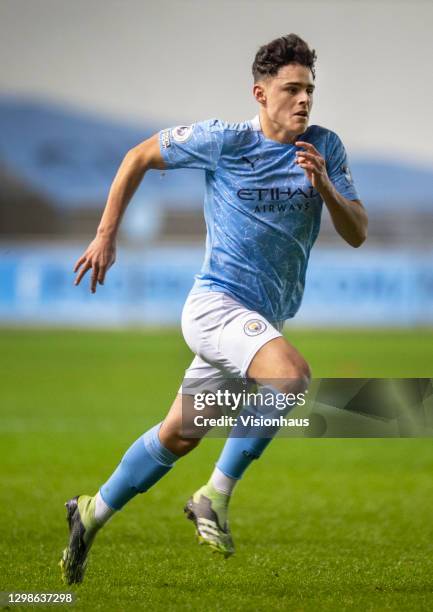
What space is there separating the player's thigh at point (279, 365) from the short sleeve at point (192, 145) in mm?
777

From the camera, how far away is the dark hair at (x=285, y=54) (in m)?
4.09

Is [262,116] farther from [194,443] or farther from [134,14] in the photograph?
[134,14]

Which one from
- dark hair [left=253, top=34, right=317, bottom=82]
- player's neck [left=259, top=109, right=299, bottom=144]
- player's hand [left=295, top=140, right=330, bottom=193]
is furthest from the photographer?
player's neck [left=259, top=109, right=299, bottom=144]

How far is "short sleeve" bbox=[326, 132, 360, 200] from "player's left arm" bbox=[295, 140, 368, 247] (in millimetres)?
63

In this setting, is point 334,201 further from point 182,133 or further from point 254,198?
point 182,133

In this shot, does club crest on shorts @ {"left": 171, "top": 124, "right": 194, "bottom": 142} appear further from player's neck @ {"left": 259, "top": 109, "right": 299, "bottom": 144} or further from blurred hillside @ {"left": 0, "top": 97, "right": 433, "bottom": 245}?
blurred hillside @ {"left": 0, "top": 97, "right": 433, "bottom": 245}

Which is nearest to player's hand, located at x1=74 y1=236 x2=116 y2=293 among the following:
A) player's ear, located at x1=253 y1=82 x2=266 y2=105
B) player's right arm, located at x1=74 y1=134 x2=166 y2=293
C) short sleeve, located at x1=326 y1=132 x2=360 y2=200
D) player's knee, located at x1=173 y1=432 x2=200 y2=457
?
player's right arm, located at x1=74 y1=134 x2=166 y2=293

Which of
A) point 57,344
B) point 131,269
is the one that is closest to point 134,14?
point 57,344

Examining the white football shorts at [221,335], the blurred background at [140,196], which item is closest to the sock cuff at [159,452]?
the white football shorts at [221,335]

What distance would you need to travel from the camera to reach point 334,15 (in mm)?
7090

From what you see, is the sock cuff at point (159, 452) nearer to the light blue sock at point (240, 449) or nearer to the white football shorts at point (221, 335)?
the white football shorts at point (221, 335)

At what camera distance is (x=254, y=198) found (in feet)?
13.8

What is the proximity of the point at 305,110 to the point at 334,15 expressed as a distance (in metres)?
3.26

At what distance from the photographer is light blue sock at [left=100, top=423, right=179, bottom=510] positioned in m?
4.26
